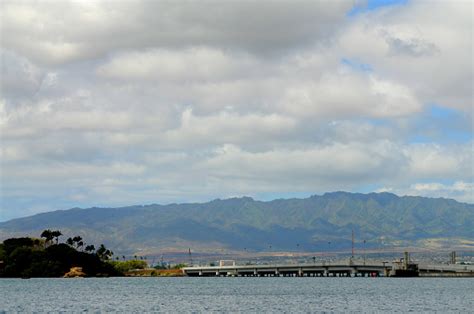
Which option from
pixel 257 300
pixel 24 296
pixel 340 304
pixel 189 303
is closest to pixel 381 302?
pixel 340 304

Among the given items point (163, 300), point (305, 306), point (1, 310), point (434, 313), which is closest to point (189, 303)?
point (163, 300)

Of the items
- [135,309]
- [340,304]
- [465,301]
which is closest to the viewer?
[135,309]

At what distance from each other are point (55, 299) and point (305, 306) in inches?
2196

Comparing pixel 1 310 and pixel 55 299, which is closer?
pixel 1 310

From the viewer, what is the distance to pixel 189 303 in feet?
543

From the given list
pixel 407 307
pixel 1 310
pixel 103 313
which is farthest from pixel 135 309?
pixel 407 307

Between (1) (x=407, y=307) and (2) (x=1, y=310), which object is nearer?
(2) (x=1, y=310)

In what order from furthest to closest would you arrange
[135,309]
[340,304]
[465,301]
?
[465,301], [340,304], [135,309]

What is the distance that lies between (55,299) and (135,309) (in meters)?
36.1

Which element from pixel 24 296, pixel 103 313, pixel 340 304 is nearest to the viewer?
pixel 103 313

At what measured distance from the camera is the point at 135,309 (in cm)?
14712

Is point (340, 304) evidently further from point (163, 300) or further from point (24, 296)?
point (24, 296)

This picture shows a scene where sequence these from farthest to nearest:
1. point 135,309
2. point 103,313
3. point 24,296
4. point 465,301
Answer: point 24,296 < point 465,301 < point 135,309 < point 103,313

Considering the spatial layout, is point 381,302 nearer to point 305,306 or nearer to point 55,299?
point 305,306
